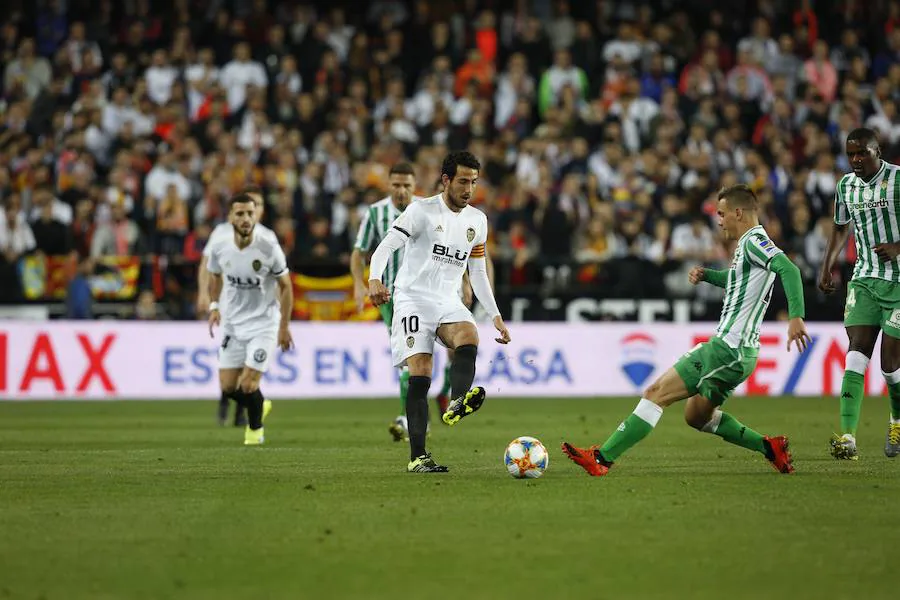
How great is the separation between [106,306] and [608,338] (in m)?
7.14

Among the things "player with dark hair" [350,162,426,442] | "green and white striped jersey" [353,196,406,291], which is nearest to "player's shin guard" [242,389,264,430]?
"player with dark hair" [350,162,426,442]

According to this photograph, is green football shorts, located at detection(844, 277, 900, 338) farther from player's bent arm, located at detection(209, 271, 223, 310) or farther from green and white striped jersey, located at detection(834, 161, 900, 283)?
player's bent arm, located at detection(209, 271, 223, 310)

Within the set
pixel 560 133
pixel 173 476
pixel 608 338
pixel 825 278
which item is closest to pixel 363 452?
pixel 173 476

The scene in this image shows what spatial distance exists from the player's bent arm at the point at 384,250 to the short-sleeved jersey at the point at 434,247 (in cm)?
3

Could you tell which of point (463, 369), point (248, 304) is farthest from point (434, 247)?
point (248, 304)

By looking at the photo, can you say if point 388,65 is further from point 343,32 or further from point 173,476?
point 173,476

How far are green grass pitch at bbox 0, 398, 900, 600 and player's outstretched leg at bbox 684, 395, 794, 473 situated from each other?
0.19 metres

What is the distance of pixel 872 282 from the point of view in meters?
11.0

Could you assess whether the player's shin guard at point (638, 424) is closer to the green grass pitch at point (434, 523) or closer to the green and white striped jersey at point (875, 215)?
the green grass pitch at point (434, 523)

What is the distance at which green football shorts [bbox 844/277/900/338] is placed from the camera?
1085 centimetres

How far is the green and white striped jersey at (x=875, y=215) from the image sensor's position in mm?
10922

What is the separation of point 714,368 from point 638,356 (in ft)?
37.1

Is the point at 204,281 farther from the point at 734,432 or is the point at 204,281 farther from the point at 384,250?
the point at 734,432

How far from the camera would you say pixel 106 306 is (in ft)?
67.5
